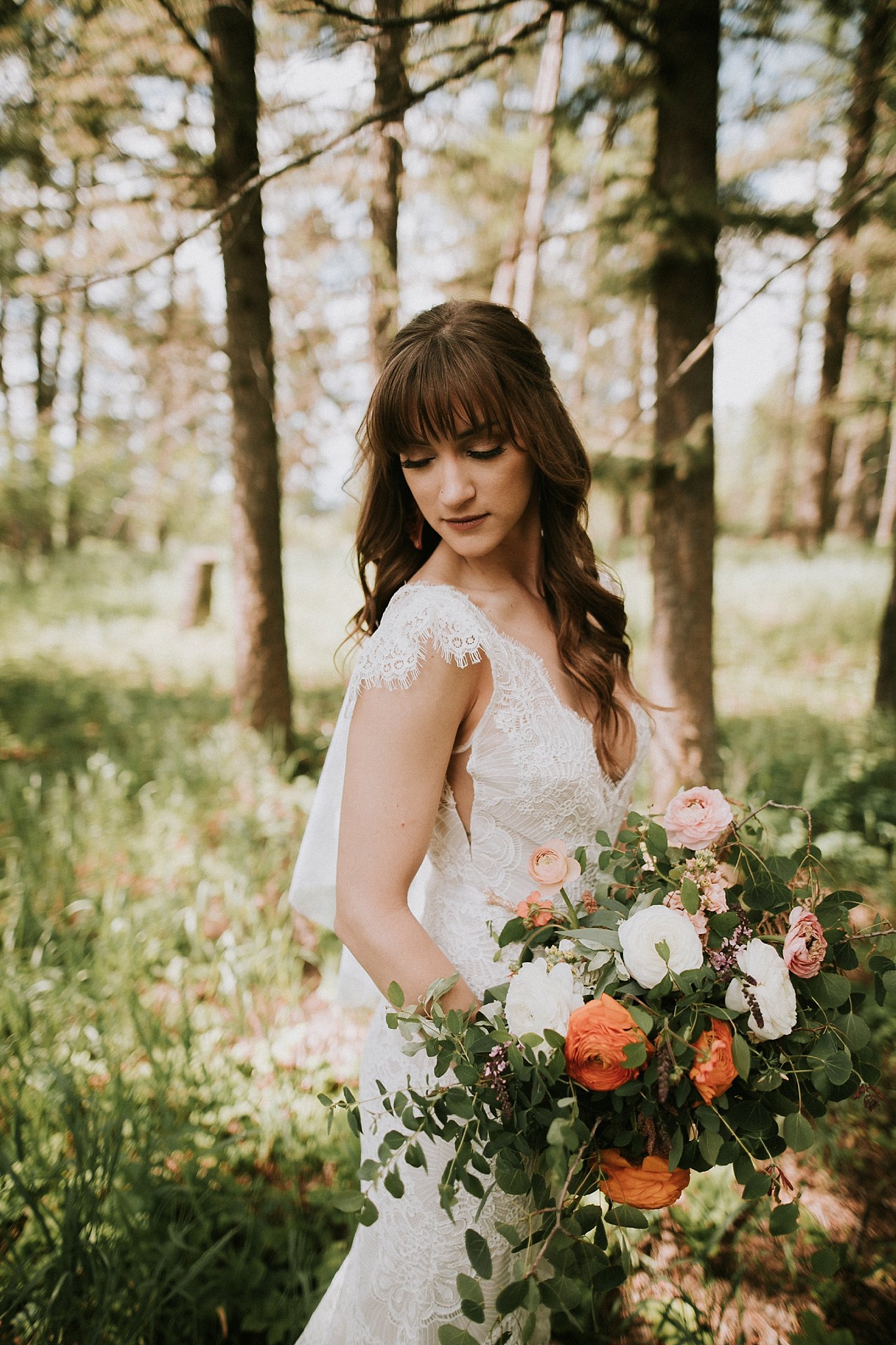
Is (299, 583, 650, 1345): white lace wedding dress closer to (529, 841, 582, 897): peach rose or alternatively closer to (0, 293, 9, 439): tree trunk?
(529, 841, 582, 897): peach rose

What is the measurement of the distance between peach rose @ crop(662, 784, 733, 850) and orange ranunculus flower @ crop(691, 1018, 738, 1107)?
1.07ft

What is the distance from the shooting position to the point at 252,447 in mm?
4793

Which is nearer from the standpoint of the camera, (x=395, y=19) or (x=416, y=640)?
(x=416, y=640)

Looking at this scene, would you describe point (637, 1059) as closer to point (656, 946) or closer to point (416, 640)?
point (656, 946)

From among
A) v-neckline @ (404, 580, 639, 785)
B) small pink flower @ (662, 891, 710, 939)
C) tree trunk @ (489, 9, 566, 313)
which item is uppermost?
tree trunk @ (489, 9, 566, 313)

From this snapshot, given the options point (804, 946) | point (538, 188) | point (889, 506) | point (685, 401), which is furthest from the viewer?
point (889, 506)

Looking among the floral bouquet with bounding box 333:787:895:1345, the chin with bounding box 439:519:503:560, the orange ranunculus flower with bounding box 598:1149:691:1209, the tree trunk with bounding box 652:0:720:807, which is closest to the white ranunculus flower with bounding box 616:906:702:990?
the floral bouquet with bounding box 333:787:895:1345

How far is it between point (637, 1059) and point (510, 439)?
1.24 m

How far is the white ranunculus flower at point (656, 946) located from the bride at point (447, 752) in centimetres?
38

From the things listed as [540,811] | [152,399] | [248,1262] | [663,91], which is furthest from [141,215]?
[152,399]

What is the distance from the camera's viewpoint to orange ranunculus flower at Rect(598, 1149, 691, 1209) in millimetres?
1211

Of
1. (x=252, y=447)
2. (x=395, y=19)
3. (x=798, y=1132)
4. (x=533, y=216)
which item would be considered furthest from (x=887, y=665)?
(x=798, y=1132)

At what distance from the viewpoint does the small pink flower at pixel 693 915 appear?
124 cm

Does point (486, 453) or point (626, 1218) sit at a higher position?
point (486, 453)
